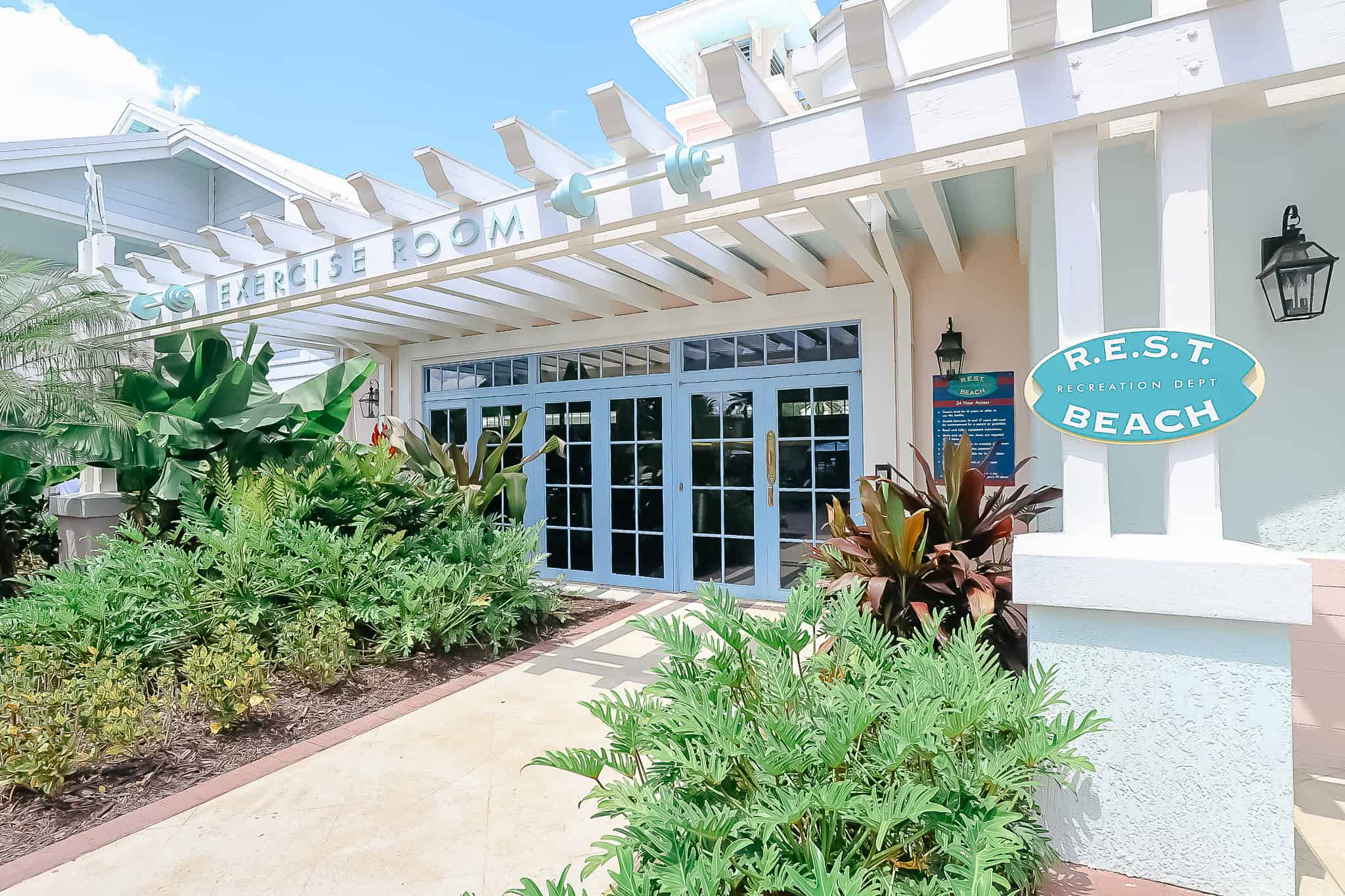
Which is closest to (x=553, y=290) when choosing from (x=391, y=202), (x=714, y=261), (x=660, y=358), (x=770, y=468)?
(x=660, y=358)

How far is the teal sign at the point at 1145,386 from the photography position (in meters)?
1.88

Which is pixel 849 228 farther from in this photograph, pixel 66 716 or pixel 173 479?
pixel 173 479

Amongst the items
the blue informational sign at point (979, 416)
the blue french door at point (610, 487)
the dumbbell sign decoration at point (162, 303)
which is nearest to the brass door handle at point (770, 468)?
the blue french door at point (610, 487)

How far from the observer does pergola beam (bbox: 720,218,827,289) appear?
3.89 m

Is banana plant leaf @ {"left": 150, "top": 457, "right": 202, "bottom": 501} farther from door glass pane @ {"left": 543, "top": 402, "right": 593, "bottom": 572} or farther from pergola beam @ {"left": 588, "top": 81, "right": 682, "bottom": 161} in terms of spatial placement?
pergola beam @ {"left": 588, "top": 81, "right": 682, "bottom": 161}

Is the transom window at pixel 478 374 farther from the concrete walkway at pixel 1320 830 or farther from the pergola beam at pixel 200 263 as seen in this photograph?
the concrete walkway at pixel 1320 830

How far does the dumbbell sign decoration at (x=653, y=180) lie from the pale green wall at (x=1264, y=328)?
1952 mm

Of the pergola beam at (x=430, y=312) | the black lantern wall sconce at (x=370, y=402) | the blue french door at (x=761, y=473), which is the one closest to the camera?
the blue french door at (x=761, y=473)

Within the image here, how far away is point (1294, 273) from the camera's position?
2631 millimetres

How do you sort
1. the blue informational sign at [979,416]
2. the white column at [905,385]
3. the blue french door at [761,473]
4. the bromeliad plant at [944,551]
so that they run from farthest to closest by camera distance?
1. the blue french door at [761,473]
2. the white column at [905,385]
3. the blue informational sign at [979,416]
4. the bromeliad plant at [944,551]

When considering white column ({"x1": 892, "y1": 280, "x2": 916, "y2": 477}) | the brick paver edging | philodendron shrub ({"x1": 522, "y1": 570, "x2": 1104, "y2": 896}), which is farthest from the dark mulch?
white column ({"x1": 892, "y1": 280, "x2": 916, "y2": 477})

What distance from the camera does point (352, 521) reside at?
4668 millimetres

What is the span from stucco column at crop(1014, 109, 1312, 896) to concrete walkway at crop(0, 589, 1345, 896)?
17 centimetres

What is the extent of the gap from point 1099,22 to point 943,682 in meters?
3.34
